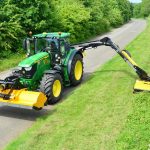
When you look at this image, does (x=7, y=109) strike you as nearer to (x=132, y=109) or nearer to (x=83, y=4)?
(x=132, y=109)

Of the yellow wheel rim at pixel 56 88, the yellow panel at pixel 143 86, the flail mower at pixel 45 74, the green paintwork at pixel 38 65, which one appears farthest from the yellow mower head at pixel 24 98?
the yellow panel at pixel 143 86

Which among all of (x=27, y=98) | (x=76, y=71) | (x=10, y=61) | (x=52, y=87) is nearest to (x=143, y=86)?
(x=76, y=71)

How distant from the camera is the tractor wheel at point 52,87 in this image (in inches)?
500

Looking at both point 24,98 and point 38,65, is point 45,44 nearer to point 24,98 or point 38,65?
point 38,65

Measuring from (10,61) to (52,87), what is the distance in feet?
30.3

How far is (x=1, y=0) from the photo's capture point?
77.1 feet

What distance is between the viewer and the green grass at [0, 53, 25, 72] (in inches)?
806

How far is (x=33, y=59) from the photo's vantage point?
13.2 metres

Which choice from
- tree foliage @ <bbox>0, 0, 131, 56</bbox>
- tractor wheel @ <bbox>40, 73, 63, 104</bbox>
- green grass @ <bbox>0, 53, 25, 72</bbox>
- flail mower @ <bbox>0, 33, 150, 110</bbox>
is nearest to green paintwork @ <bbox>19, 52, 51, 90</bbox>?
flail mower @ <bbox>0, 33, 150, 110</bbox>

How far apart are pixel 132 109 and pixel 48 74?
10.7 ft

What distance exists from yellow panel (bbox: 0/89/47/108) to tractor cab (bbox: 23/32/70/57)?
271cm

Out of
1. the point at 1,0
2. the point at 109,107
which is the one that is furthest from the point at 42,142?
the point at 1,0

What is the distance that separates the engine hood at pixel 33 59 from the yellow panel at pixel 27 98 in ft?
3.46

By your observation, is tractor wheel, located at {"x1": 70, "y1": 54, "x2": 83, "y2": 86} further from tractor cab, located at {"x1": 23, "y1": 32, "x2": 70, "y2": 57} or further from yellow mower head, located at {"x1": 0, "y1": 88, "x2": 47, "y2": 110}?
yellow mower head, located at {"x1": 0, "y1": 88, "x2": 47, "y2": 110}
